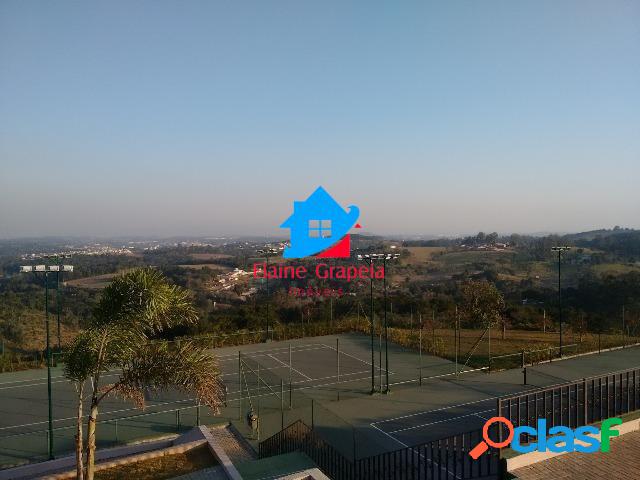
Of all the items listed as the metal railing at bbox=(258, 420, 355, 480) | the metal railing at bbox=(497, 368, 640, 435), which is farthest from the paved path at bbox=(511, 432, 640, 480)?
the metal railing at bbox=(258, 420, 355, 480)

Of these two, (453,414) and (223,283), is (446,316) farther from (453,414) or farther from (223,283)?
(223,283)

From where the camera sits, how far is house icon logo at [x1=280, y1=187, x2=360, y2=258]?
3172cm

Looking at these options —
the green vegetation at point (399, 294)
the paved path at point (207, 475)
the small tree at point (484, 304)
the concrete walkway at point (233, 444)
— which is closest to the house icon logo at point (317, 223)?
the green vegetation at point (399, 294)

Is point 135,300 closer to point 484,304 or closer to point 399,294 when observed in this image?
point 484,304

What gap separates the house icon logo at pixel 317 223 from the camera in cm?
3172

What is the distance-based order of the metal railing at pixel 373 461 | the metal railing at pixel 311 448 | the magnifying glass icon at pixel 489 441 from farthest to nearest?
the metal railing at pixel 311 448
the metal railing at pixel 373 461
the magnifying glass icon at pixel 489 441

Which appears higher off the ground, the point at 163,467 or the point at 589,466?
the point at 589,466

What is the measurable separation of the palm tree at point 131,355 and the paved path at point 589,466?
17.3ft

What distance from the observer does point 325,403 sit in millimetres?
15453

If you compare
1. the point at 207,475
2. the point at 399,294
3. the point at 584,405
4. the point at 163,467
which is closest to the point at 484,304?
the point at 584,405

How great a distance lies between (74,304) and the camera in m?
38.0

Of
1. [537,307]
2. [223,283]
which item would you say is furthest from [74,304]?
[537,307]

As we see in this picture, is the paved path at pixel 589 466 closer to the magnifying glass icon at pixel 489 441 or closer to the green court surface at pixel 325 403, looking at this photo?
the magnifying glass icon at pixel 489 441

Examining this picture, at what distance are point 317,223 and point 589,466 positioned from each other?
26432mm
